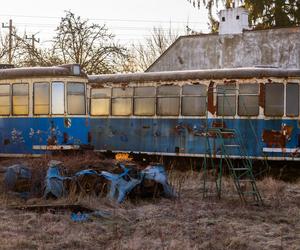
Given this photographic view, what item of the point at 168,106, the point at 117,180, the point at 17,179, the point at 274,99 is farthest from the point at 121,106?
the point at 117,180

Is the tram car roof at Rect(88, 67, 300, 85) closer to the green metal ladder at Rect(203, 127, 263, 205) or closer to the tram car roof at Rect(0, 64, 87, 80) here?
the tram car roof at Rect(0, 64, 87, 80)

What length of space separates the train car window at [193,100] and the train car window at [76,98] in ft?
9.39

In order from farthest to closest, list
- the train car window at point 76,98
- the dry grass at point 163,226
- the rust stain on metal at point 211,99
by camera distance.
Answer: the train car window at point 76,98
the rust stain on metal at point 211,99
the dry grass at point 163,226

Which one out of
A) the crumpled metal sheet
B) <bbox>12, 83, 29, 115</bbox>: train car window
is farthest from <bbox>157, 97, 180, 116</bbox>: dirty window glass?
the crumpled metal sheet

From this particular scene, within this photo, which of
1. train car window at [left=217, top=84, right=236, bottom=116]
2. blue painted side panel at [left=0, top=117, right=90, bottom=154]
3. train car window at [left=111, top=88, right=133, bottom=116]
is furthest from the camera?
train car window at [left=111, top=88, right=133, bottom=116]

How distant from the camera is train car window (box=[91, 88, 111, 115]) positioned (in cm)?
1789

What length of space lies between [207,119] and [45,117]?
14.9 ft

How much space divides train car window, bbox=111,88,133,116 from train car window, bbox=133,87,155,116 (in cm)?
20

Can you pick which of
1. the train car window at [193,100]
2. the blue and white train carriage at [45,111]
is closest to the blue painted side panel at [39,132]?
the blue and white train carriage at [45,111]

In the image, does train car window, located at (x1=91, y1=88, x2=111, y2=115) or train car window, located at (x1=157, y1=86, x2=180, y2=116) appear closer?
train car window, located at (x1=157, y1=86, x2=180, y2=116)

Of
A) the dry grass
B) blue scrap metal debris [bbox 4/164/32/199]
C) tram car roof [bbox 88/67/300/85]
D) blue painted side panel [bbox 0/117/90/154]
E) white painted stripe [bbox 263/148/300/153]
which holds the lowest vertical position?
the dry grass

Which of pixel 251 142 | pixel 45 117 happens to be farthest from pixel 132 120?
pixel 251 142

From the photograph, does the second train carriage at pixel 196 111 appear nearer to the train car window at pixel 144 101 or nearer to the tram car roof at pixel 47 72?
the train car window at pixel 144 101

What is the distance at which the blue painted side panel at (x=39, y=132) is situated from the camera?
650 inches
